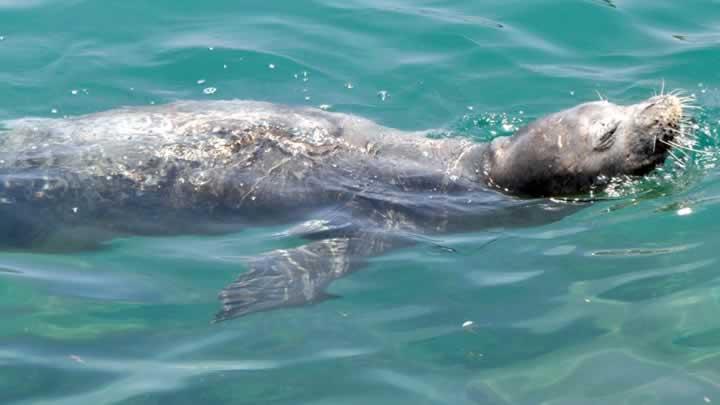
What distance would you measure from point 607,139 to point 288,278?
101 inches

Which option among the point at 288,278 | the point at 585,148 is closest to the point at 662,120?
the point at 585,148

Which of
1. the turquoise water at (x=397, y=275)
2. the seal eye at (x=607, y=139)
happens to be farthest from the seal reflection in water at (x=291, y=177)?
the turquoise water at (x=397, y=275)

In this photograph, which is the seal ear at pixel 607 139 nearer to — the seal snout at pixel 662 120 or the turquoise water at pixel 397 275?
the seal snout at pixel 662 120

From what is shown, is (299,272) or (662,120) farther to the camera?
(662,120)

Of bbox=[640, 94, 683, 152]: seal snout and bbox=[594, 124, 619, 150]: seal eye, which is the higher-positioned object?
bbox=[640, 94, 683, 152]: seal snout

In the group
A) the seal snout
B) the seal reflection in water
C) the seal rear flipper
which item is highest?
the seal snout

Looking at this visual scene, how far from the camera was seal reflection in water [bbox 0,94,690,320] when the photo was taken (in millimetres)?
7594

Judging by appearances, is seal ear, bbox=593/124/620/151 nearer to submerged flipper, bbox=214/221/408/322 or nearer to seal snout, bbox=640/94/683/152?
seal snout, bbox=640/94/683/152

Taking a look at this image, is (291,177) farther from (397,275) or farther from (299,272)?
(397,275)

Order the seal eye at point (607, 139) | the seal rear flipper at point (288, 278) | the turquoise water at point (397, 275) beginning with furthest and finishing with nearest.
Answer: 1. the seal eye at point (607, 139)
2. the seal rear flipper at point (288, 278)
3. the turquoise water at point (397, 275)

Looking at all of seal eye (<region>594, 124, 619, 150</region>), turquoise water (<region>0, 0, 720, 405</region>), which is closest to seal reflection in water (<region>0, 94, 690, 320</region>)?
seal eye (<region>594, 124, 619, 150</region>)

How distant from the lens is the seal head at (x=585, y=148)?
25.0 ft

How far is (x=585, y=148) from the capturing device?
787 centimetres

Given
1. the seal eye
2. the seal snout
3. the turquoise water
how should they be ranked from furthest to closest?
the seal eye < the seal snout < the turquoise water
